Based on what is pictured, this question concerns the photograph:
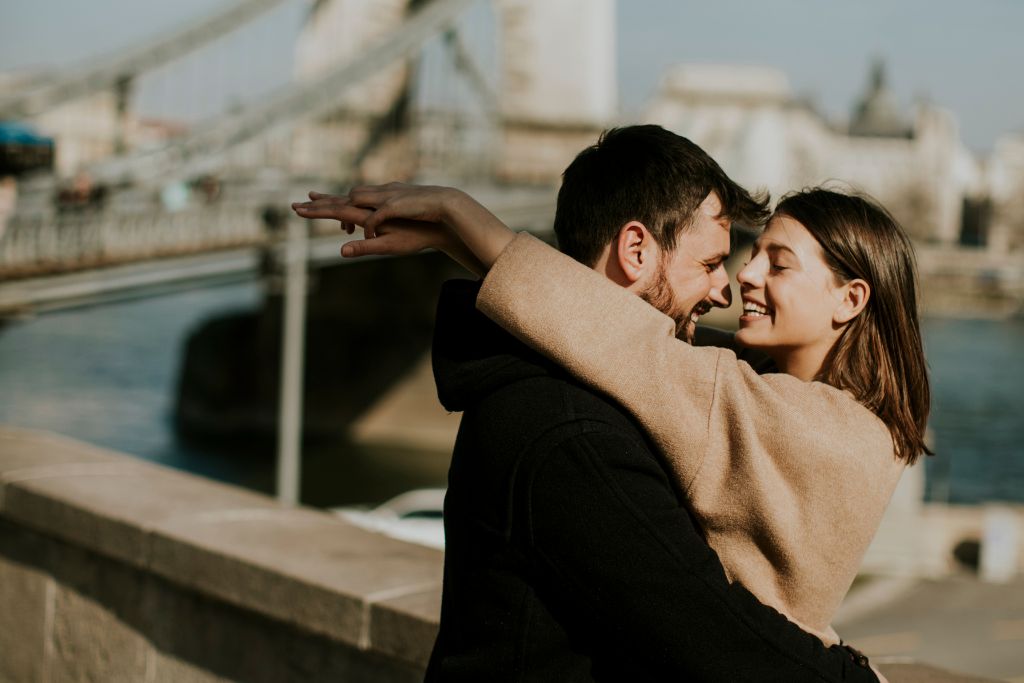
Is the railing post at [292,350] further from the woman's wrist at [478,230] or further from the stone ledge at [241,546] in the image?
the woman's wrist at [478,230]

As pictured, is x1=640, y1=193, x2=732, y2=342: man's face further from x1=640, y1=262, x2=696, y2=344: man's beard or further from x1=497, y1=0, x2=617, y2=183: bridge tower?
x1=497, y1=0, x2=617, y2=183: bridge tower

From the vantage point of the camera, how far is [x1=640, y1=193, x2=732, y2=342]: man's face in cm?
121

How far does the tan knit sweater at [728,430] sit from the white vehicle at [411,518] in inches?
399

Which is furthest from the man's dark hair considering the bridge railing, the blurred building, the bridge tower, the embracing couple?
the blurred building

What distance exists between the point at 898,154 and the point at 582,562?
94.0 meters

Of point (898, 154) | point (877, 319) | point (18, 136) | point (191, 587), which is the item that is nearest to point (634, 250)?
point (877, 319)

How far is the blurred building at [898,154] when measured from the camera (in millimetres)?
77125

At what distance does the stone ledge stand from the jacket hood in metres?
0.59

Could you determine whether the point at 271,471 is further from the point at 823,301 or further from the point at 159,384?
the point at 823,301

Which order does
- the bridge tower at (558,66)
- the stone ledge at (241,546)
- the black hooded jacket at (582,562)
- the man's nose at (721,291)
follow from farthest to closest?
the bridge tower at (558,66)
the stone ledge at (241,546)
the man's nose at (721,291)
the black hooded jacket at (582,562)

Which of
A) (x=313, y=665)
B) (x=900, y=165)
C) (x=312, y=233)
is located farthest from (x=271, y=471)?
(x=900, y=165)

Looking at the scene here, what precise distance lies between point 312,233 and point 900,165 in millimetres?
76609

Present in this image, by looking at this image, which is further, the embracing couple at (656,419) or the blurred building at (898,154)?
the blurred building at (898,154)

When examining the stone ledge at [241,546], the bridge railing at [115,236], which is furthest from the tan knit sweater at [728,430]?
the bridge railing at [115,236]
